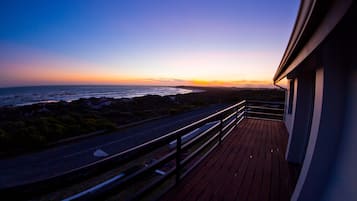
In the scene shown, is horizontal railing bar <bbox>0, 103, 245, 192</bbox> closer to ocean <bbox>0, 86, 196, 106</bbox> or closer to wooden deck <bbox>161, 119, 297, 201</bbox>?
wooden deck <bbox>161, 119, 297, 201</bbox>

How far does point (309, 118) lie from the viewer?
308 centimetres

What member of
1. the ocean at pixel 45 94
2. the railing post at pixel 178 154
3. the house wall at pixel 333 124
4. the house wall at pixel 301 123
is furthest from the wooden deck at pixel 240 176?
the ocean at pixel 45 94

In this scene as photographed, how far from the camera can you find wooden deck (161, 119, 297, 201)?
2.13m

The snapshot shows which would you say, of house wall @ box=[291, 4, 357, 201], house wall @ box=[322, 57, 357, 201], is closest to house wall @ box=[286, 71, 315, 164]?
house wall @ box=[291, 4, 357, 201]

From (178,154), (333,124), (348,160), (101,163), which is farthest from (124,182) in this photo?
(333,124)

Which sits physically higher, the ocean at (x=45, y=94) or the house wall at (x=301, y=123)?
the house wall at (x=301, y=123)

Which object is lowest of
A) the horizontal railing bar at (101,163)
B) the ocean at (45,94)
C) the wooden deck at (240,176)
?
the ocean at (45,94)

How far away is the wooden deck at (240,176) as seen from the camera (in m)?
2.13

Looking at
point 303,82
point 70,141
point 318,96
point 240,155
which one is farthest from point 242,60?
point 70,141

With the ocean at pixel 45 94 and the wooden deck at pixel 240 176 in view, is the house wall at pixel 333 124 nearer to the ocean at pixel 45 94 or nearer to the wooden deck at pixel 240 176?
the wooden deck at pixel 240 176

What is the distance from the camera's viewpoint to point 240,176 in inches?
103

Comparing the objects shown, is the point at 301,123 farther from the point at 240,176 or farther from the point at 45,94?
the point at 45,94

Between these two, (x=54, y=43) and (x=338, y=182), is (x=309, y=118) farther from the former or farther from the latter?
(x=54, y=43)

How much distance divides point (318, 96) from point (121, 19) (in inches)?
253
